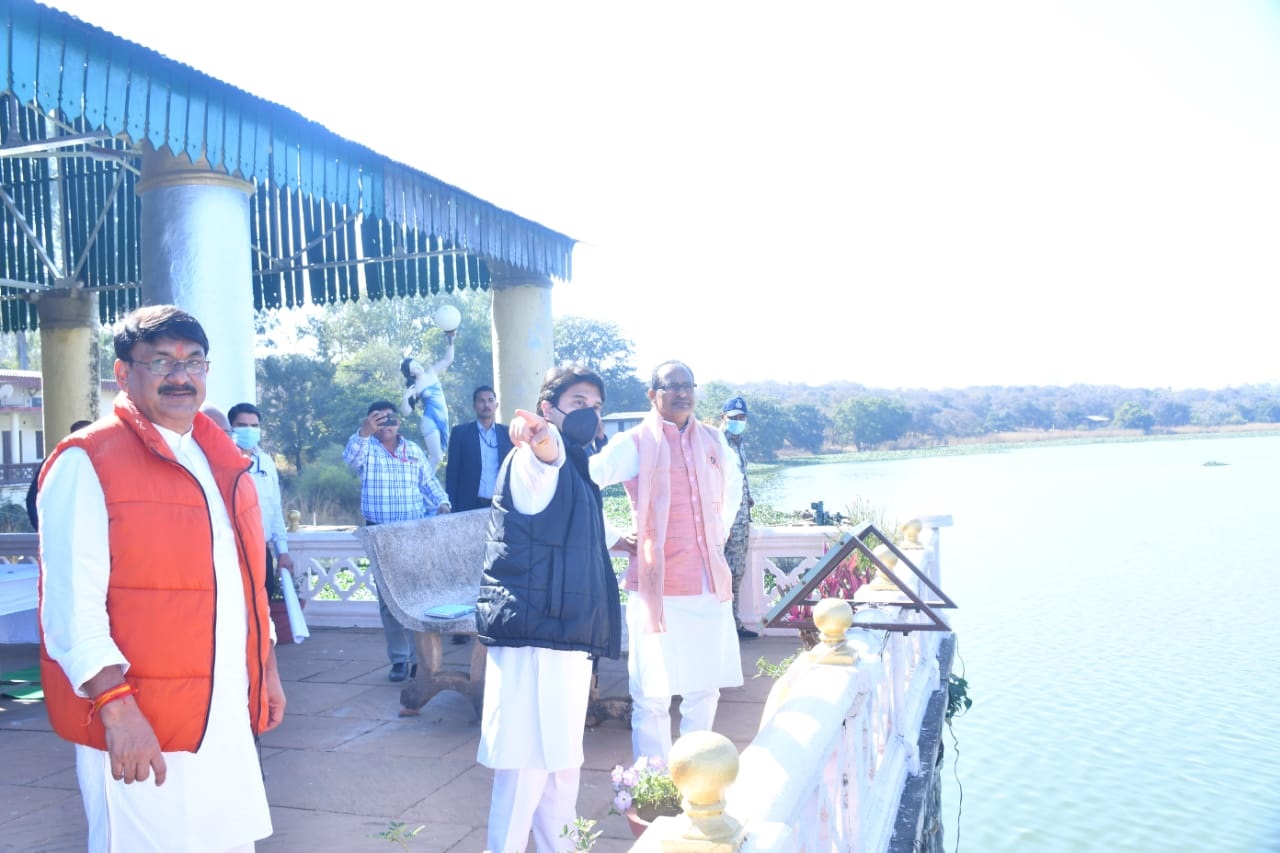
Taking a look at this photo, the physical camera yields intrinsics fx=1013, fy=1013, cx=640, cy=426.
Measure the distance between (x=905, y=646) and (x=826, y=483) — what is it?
3682 centimetres

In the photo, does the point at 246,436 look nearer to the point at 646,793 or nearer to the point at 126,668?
the point at 646,793

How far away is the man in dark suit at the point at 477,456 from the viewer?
6531mm

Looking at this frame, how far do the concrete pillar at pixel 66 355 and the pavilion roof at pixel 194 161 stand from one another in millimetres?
232

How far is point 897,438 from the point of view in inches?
2111

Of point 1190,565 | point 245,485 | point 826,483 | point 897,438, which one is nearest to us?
point 245,485

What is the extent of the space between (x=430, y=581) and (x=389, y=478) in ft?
2.66

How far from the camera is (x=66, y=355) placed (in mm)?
10945

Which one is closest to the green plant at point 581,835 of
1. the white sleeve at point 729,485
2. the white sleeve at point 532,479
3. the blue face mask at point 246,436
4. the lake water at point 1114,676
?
the white sleeve at point 532,479

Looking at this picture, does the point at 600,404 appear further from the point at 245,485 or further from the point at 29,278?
the point at 29,278

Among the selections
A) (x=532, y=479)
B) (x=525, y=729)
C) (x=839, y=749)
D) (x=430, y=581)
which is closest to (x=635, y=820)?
(x=525, y=729)

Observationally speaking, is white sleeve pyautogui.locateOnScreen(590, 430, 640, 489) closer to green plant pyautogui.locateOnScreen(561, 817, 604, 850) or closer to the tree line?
green plant pyautogui.locateOnScreen(561, 817, 604, 850)

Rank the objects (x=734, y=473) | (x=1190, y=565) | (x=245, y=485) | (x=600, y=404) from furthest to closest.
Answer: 1. (x=1190, y=565)
2. (x=734, y=473)
3. (x=600, y=404)
4. (x=245, y=485)

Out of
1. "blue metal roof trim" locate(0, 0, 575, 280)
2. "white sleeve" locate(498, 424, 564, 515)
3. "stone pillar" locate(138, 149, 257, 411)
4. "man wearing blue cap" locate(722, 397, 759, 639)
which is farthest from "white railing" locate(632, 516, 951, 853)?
"blue metal roof trim" locate(0, 0, 575, 280)

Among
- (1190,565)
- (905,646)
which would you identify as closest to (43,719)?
(905,646)
